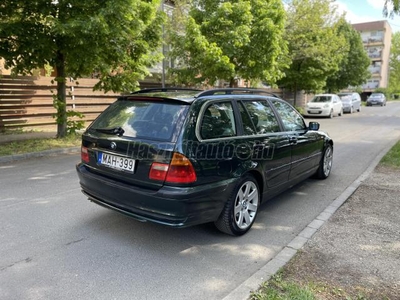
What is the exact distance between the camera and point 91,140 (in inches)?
145

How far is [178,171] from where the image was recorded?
2971 mm

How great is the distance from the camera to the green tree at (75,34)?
23.6 ft

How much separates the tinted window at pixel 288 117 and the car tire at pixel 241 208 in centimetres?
128

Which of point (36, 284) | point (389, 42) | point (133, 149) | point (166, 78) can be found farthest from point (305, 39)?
point (389, 42)

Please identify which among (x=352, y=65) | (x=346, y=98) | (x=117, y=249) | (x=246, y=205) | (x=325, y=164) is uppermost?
(x=352, y=65)

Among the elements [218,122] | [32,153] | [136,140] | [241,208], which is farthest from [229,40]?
[136,140]

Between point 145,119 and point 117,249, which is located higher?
point 145,119

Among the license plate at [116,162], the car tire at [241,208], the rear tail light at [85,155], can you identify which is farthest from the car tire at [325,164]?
the rear tail light at [85,155]

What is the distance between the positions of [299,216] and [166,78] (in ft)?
38.8

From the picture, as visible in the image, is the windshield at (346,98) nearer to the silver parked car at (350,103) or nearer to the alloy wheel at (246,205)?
the silver parked car at (350,103)

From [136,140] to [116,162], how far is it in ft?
1.19

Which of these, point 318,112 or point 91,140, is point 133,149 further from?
point 318,112

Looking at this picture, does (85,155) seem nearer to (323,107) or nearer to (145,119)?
(145,119)

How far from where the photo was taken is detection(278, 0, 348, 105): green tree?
57.8ft
